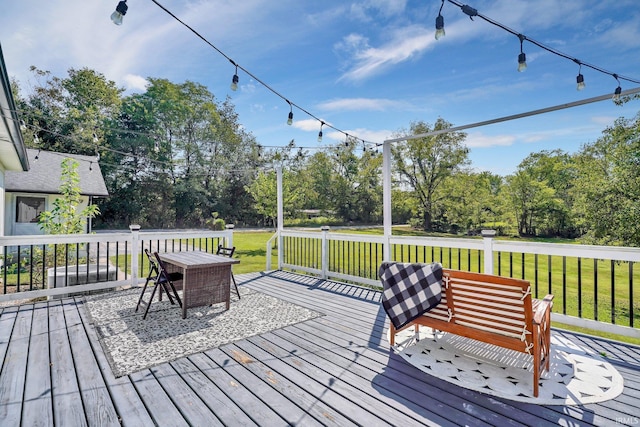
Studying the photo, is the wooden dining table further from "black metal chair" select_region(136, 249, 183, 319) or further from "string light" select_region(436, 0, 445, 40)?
"string light" select_region(436, 0, 445, 40)

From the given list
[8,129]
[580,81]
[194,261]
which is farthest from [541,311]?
[8,129]

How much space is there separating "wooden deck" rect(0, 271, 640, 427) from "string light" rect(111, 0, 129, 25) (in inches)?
112

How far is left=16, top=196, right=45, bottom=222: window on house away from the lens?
34.9ft

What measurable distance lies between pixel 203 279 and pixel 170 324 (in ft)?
1.92

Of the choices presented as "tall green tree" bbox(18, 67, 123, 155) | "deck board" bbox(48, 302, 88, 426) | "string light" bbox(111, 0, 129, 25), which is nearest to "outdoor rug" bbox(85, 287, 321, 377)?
"deck board" bbox(48, 302, 88, 426)

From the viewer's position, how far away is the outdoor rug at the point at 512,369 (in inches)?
84.9

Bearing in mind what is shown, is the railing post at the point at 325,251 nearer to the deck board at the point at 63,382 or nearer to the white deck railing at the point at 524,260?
the white deck railing at the point at 524,260

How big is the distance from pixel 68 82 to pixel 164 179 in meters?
8.43

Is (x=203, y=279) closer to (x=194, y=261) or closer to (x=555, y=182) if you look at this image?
(x=194, y=261)

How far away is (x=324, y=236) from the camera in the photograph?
5789 millimetres

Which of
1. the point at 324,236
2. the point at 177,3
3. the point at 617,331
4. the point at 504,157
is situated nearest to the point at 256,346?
the point at 324,236

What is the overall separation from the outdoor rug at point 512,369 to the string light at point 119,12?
3.75 meters

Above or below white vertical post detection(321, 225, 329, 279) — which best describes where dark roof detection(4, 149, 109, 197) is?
above

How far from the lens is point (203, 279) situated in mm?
3732
